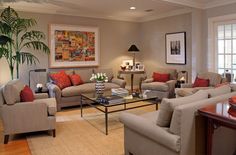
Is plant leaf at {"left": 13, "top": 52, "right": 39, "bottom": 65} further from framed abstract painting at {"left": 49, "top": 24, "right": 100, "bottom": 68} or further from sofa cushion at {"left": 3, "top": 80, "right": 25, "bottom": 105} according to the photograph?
sofa cushion at {"left": 3, "top": 80, "right": 25, "bottom": 105}

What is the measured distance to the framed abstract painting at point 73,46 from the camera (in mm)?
6199

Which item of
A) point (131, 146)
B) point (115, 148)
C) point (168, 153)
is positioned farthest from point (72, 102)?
point (168, 153)

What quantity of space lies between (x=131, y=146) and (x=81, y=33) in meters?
4.60

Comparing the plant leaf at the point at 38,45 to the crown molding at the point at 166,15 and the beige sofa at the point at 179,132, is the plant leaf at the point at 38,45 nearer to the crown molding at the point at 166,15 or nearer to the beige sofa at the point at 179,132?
the crown molding at the point at 166,15

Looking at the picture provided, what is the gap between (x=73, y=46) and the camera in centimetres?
646

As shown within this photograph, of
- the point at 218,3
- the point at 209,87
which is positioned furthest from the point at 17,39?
the point at 218,3

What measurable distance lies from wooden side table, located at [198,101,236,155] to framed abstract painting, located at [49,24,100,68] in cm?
483

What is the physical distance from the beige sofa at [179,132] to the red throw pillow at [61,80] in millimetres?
3124

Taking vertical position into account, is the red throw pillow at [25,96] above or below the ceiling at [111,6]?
below

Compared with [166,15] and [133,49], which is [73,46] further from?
[166,15]

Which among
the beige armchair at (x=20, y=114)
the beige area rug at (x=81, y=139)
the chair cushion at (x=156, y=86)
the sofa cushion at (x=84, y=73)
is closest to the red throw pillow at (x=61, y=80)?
the sofa cushion at (x=84, y=73)

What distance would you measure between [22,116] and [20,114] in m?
0.04

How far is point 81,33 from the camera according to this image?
6582 millimetres

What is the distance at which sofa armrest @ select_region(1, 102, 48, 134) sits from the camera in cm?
341
